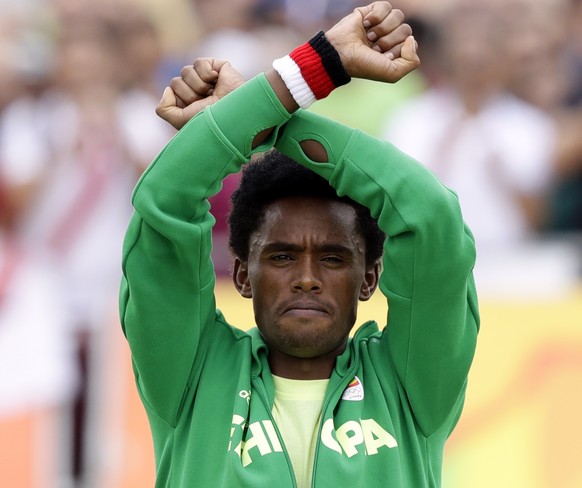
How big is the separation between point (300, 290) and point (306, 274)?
35mm

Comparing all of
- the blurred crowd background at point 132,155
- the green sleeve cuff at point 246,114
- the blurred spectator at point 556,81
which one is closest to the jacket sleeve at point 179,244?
the green sleeve cuff at point 246,114

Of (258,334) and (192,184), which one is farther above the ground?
(192,184)

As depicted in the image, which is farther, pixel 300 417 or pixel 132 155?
pixel 132 155

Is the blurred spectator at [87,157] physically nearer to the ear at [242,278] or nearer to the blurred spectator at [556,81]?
the blurred spectator at [556,81]

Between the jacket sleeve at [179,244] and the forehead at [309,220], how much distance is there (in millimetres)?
153

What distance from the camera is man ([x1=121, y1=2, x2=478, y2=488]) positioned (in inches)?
101

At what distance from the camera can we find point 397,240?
2648mm

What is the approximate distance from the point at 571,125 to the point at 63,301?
2.31 meters

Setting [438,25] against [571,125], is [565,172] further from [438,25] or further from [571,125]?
[438,25]

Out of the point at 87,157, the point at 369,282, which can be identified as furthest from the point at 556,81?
the point at 369,282

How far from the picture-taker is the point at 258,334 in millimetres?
2832

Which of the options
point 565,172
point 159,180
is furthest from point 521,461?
point 159,180

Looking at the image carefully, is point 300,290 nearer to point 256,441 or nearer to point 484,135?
point 256,441

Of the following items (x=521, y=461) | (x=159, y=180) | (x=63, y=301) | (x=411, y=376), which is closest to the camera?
(x=159, y=180)
